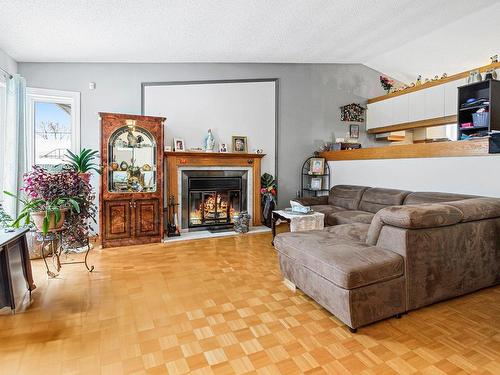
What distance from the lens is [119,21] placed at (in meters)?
2.99

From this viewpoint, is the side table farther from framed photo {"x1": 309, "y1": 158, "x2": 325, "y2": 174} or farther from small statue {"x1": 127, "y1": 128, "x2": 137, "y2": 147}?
small statue {"x1": 127, "y1": 128, "x2": 137, "y2": 147}

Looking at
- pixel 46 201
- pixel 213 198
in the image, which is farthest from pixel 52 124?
pixel 213 198

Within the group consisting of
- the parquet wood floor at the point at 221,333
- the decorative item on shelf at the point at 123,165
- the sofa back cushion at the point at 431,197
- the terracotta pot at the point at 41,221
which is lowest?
the parquet wood floor at the point at 221,333

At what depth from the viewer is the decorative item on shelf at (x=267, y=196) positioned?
5070mm

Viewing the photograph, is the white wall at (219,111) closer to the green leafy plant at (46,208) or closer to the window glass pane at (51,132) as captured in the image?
the window glass pane at (51,132)

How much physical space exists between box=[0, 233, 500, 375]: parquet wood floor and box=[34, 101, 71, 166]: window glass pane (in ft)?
6.91

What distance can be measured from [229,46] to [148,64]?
4.62 ft

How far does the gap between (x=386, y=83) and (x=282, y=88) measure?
8.29ft

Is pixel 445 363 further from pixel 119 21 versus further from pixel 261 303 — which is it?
pixel 119 21

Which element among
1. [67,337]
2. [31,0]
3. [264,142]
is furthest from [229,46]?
[67,337]

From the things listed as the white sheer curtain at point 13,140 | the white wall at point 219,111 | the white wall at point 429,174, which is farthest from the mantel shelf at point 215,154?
the white sheer curtain at point 13,140

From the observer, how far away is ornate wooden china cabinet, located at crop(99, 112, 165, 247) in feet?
12.7

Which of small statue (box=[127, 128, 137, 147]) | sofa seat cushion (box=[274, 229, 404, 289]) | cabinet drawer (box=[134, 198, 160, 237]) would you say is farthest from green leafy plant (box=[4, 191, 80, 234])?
sofa seat cushion (box=[274, 229, 404, 289])

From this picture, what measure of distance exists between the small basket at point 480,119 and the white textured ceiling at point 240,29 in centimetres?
129
